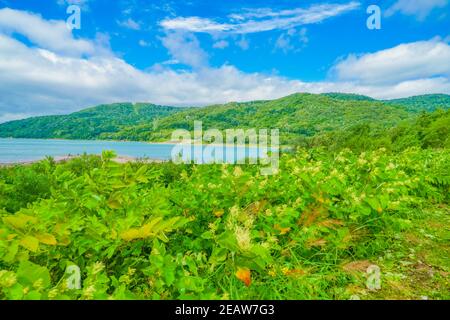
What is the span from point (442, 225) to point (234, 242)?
14.2 feet

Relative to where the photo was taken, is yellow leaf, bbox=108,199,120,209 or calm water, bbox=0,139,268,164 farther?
calm water, bbox=0,139,268,164

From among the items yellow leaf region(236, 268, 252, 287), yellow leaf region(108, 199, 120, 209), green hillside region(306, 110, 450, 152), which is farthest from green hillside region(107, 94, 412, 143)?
yellow leaf region(236, 268, 252, 287)

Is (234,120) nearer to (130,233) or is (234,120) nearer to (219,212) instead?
(219,212)

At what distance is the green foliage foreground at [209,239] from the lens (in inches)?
83.1

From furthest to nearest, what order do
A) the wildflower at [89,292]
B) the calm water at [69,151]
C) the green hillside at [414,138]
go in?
1. the green hillside at [414,138]
2. the calm water at [69,151]
3. the wildflower at [89,292]

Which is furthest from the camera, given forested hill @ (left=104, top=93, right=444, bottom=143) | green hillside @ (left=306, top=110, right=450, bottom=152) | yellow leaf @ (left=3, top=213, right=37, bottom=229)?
forested hill @ (left=104, top=93, right=444, bottom=143)

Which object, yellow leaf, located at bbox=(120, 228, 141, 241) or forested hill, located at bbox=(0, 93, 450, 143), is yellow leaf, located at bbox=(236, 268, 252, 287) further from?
forested hill, located at bbox=(0, 93, 450, 143)

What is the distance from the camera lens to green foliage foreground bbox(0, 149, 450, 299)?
2.11m

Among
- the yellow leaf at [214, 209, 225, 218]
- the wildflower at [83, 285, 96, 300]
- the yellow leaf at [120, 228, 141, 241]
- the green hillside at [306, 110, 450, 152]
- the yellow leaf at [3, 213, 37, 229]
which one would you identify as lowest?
the wildflower at [83, 285, 96, 300]

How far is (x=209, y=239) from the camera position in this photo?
10.1 ft

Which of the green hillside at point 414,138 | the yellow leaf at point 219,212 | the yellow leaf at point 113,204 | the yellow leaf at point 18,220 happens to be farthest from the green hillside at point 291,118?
the yellow leaf at point 18,220

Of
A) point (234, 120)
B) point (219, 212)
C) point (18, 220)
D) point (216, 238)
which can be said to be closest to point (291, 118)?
point (234, 120)

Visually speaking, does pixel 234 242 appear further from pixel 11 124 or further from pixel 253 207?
pixel 11 124

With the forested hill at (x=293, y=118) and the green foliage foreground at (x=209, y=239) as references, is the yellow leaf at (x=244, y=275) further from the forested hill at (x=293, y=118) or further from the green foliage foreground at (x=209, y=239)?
the forested hill at (x=293, y=118)
